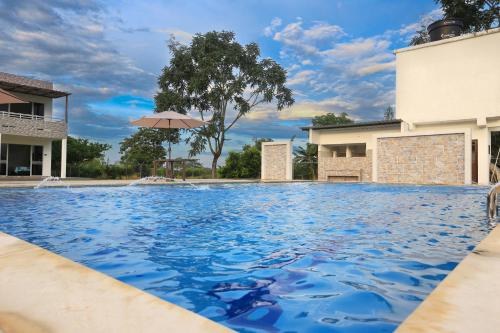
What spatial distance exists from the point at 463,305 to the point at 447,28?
22.8 meters

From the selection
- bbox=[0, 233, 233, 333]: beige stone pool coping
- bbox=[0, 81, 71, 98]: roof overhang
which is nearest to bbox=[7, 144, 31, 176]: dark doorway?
bbox=[0, 81, 71, 98]: roof overhang

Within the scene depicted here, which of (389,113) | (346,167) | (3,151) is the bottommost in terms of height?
(346,167)

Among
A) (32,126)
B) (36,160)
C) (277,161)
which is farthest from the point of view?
(277,161)

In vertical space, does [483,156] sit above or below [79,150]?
below

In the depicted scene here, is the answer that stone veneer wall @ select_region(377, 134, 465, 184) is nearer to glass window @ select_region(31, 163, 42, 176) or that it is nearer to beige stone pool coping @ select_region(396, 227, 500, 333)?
beige stone pool coping @ select_region(396, 227, 500, 333)

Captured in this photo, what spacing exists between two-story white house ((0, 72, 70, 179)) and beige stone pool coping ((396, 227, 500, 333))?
2135 cm

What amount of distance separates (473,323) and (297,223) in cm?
396

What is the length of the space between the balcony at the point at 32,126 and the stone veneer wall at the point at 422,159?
18.3m

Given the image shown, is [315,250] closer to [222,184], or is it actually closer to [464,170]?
[222,184]

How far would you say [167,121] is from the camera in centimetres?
1596

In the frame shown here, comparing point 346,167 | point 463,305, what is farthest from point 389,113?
point 463,305

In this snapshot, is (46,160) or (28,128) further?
(46,160)

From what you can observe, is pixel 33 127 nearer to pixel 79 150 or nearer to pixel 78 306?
pixel 79 150

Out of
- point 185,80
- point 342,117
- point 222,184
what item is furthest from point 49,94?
point 342,117
